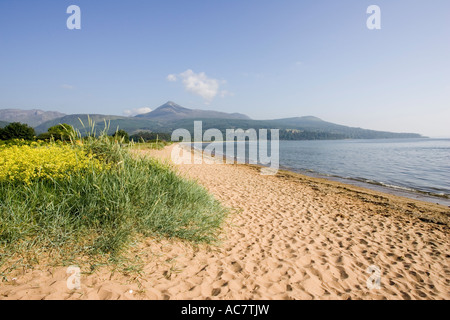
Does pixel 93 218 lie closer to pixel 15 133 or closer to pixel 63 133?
pixel 63 133

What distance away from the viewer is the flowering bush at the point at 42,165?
4512 millimetres

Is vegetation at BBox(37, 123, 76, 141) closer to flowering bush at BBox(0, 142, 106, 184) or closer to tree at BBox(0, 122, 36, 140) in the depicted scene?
flowering bush at BBox(0, 142, 106, 184)

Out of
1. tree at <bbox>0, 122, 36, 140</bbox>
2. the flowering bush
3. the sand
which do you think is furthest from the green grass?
tree at <bbox>0, 122, 36, 140</bbox>

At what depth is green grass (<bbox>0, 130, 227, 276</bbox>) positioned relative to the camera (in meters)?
3.47

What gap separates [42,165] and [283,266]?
217 inches

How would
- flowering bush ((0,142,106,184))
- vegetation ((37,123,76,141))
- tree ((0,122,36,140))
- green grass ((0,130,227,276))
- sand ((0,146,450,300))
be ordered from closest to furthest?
sand ((0,146,450,300)) → green grass ((0,130,227,276)) → flowering bush ((0,142,106,184)) → vegetation ((37,123,76,141)) → tree ((0,122,36,140))

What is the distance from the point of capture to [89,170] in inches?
195

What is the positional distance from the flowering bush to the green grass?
0.61ft

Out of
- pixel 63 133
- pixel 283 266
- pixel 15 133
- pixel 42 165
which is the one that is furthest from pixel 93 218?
pixel 15 133

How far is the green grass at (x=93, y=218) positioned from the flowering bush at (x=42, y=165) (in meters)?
0.19

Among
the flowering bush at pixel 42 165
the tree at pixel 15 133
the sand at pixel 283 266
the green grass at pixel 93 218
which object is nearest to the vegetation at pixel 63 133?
the flowering bush at pixel 42 165

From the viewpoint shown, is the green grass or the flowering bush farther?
the flowering bush
